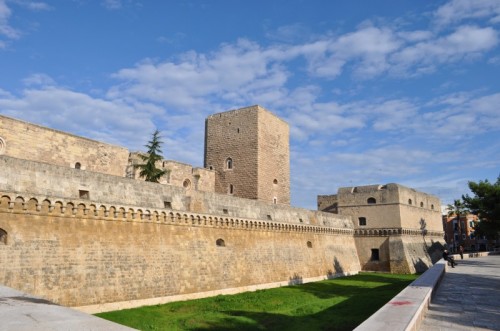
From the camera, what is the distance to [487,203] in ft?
108

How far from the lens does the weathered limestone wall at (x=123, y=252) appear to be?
11812mm

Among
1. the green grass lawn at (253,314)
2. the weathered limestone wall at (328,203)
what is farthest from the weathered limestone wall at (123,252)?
the weathered limestone wall at (328,203)

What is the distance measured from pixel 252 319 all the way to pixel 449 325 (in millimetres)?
8124

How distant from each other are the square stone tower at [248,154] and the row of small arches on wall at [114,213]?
6.67m

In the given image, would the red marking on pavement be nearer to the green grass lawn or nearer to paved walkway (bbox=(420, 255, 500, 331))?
paved walkway (bbox=(420, 255, 500, 331))

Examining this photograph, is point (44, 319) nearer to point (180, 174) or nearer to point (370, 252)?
point (180, 174)

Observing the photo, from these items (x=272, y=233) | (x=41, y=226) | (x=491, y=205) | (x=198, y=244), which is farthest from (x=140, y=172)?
(x=491, y=205)

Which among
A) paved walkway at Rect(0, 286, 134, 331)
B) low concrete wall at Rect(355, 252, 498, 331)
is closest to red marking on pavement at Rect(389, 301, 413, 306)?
low concrete wall at Rect(355, 252, 498, 331)

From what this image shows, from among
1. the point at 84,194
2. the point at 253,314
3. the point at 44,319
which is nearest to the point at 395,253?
the point at 253,314

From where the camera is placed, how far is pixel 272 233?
23.0 meters

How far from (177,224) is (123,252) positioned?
3.03m

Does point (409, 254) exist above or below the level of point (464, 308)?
above

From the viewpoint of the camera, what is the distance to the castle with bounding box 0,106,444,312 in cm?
1228

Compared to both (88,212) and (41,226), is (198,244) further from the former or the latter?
(41,226)
